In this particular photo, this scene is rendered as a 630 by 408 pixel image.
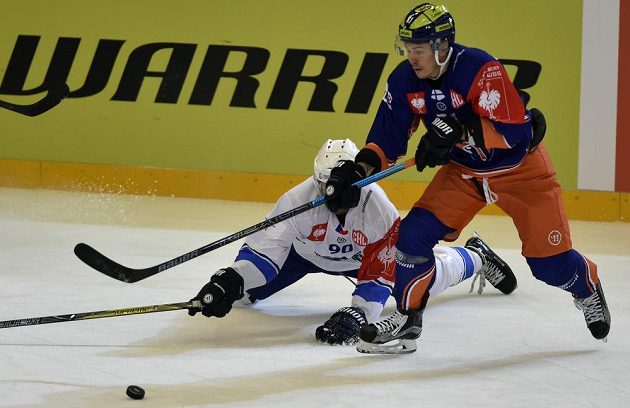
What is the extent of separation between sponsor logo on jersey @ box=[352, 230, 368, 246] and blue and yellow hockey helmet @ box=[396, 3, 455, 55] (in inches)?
31.6

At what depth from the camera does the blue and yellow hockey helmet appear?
149 inches

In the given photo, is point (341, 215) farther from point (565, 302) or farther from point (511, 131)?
point (565, 302)

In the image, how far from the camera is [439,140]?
3768mm

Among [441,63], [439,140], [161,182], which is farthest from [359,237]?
[161,182]

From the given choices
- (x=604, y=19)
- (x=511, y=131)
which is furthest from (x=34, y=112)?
(x=604, y=19)

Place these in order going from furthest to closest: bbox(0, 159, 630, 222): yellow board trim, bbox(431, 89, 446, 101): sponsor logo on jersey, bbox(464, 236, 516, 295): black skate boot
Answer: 1. bbox(0, 159, 630, 222): yellow board trim
2. bbox(464, 236, 516, 295): black skate boot
3. bbox(431, 89, 446, 101): sponsor logo on jersey

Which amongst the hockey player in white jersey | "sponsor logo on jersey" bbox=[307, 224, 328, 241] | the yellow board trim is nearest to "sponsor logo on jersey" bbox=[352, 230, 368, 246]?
the hockey player in white jersey

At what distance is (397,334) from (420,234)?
0.37m

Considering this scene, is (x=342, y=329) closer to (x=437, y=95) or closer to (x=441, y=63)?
(x=437, y=95)

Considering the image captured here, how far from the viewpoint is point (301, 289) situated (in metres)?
5.07

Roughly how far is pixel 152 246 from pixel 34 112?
58.3 inches

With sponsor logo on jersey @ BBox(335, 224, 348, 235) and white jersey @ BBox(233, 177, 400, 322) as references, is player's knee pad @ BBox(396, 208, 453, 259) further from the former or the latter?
sponsor logo on jersey @ BBox(335, 224, 348, 235)

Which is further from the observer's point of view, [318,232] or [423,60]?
[318,232]

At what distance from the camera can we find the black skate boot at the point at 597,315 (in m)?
4.10
